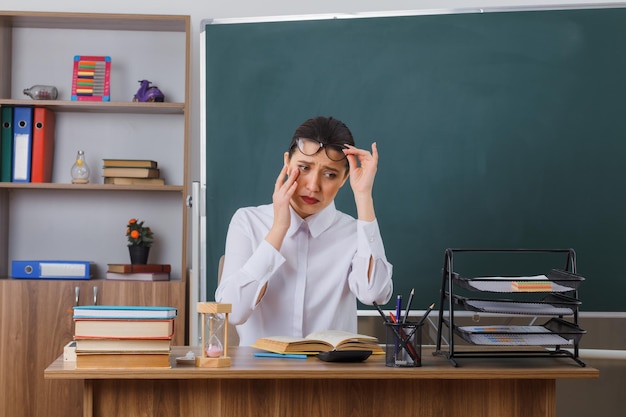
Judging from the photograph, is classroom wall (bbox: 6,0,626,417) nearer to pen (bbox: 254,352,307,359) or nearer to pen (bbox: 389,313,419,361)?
pen (bbox: 254,352,307,359)

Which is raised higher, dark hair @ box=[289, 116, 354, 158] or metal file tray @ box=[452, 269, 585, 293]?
dark hair @ box=[289, 116, 354, 158]

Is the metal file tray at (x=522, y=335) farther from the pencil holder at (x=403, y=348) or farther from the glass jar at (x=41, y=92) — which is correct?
the glass jar at (x=41, y=92)

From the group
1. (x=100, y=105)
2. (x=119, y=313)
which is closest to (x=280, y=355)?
(x=119, y=313)

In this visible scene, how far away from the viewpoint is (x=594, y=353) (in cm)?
336

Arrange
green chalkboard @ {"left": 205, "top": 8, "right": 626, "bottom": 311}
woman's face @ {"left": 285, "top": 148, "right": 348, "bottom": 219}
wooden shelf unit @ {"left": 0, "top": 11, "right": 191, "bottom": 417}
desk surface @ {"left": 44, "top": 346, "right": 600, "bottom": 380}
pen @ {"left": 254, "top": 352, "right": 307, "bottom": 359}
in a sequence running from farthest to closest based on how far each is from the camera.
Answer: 1. wooden shelf unit @ {"left": 0, "top": 11, "right": 191, "bottom": 417}
2. green chalkboard @ {"left": 205, "top": 8, "right": 626, "bottom": 311}
3. woman's face @ {"left": 285, "top": 148, "right": 348, "bottom": 219}
4. pen @ {"left": 254, "top": 352, "right": 307, "bottom": 359}
5. desk surface @ {"left": 44, "top": 346, "right": 600, "bottom": 380}

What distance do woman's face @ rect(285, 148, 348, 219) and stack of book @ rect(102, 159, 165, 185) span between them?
3.92 feet

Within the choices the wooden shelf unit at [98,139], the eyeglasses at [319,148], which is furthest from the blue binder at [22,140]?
the eyeglasses at [319,148]

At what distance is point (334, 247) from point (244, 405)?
994 mm

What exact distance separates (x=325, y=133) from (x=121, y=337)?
133 centimetres

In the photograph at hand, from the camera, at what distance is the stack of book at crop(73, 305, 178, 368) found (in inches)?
76.7

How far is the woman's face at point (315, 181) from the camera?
289cm

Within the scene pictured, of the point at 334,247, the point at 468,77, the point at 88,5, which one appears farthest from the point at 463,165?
the point at 88,5

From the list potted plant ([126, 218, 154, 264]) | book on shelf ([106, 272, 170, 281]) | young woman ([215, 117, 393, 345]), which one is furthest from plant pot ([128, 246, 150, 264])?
young woman ([215, 117, 393, 345])

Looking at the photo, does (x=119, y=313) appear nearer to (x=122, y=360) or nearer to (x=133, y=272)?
(x=122, y=360)
